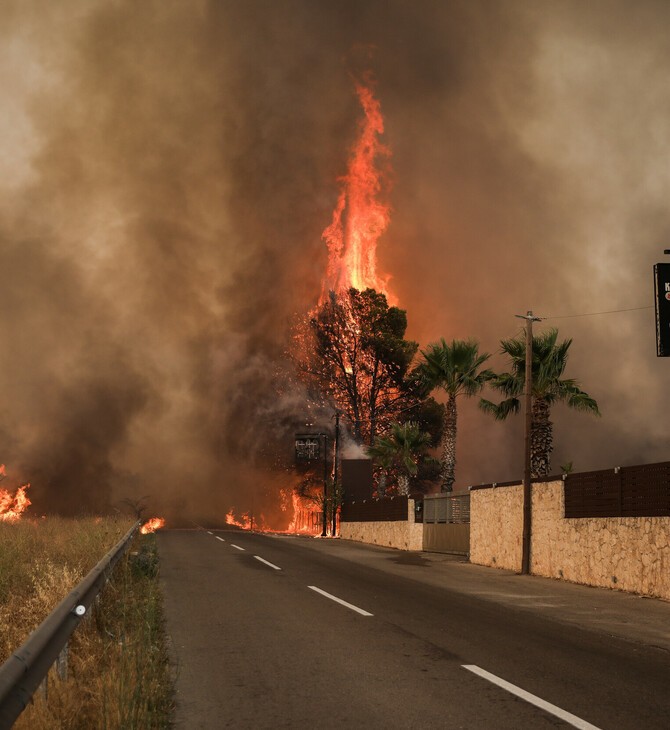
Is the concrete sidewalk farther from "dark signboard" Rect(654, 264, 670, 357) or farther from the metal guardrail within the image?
the metal guardrail

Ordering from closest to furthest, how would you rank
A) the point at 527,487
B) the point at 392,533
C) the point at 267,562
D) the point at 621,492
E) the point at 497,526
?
the point at 621,492
the point at 267,562
the point at 527,487
the point at 497,526
the point at 392,533

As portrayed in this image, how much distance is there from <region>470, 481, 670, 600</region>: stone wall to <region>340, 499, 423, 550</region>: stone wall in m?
A: 9.05

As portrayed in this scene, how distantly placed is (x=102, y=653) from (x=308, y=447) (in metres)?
69.0

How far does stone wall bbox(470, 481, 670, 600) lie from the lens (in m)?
16.1

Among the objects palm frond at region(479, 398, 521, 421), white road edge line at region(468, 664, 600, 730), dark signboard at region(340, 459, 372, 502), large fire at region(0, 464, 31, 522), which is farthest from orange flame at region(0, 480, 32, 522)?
white road edge line at region(468, 664, 600, 730)

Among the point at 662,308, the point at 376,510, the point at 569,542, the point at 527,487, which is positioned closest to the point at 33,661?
the point at 662,308

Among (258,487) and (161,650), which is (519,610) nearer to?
(161,650)

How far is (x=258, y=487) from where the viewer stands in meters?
101

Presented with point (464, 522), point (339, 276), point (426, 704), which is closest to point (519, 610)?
point (426, 704)

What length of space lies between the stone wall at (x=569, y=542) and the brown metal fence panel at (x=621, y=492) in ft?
0.61

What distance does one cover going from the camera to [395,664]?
8062 millimetres

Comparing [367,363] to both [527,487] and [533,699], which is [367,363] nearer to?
[527,487]

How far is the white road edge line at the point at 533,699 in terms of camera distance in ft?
19.3

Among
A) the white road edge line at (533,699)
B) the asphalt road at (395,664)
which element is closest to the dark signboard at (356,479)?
the asphalt road at (395,664)
